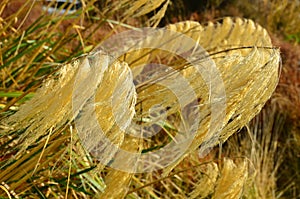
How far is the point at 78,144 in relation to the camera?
72cm

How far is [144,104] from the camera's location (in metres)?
0.88

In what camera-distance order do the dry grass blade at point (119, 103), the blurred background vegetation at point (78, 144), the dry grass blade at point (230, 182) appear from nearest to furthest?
the dry grass blade at point (119, 103)
the dry grass blade at point (230, 182)
the blurred background vegetation at point (78, 144)

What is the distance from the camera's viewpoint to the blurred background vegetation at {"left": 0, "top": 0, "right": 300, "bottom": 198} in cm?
93

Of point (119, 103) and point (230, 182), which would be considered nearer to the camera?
point (119, 103)

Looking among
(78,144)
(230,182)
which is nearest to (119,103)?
(78,144)

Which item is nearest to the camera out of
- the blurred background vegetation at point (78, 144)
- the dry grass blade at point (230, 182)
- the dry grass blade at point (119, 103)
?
the dry grass blade at point (119, 103)

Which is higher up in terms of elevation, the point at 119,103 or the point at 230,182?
the point at 119,103

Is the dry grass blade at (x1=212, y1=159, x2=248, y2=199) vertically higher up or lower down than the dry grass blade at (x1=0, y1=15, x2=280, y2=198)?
lower down

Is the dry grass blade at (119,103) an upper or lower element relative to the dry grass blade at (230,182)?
upper

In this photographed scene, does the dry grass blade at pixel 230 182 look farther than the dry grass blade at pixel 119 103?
Yes

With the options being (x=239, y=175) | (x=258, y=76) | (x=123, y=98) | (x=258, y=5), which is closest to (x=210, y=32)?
(x=239, y=175)

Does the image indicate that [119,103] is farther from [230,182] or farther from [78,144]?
[230,182]

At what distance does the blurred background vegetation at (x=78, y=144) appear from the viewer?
→ 0.93m

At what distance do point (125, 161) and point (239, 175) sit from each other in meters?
0.18
